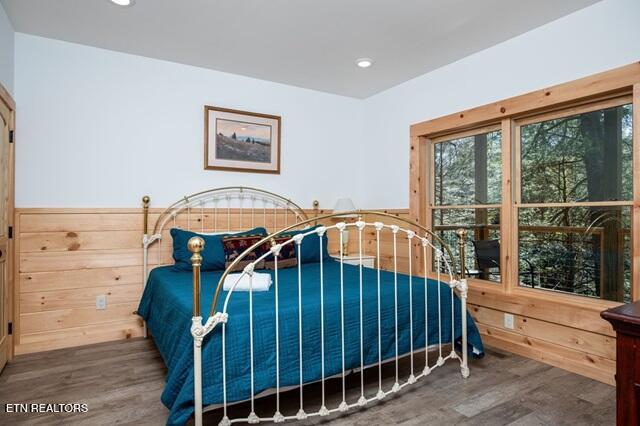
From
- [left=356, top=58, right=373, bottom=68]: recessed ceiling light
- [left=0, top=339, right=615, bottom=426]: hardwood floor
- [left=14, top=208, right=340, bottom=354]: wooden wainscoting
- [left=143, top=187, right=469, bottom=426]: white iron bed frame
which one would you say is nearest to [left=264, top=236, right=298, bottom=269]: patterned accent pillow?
[left=143, top=187, right=469, bottom=426]: white iron bed frame

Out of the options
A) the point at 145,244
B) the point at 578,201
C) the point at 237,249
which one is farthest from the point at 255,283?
the point at 578,201

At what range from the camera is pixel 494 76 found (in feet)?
9.87

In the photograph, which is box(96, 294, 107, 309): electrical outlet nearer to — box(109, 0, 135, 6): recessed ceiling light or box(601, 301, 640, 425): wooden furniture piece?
box(109, 0, 135, 6): recessed ceiling light

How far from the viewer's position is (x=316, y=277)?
2693mm

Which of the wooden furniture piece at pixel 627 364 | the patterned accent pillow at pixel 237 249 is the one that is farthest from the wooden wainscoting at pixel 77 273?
the wooden furniture piece at pixel 627 364

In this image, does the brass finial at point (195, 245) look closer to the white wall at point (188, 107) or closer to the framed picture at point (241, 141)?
the white wall at point (188, 107)

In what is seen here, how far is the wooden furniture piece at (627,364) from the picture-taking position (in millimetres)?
Result: 1018

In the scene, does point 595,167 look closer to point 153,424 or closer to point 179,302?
point 179,302

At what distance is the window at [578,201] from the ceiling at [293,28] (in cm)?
78

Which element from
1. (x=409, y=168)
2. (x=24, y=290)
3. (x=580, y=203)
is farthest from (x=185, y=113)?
(x=580, y=203)

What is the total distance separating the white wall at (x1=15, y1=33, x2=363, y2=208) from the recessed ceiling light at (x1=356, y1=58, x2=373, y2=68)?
881mm

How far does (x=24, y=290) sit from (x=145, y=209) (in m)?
1.03

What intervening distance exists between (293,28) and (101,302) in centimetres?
264

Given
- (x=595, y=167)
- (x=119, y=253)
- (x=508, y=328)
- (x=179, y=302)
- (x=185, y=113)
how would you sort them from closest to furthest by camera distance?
(x=179, y=302)
(x=595, y=167)
(x=508, y=328)
(x=119, y=253)
(x=185, y=113)
